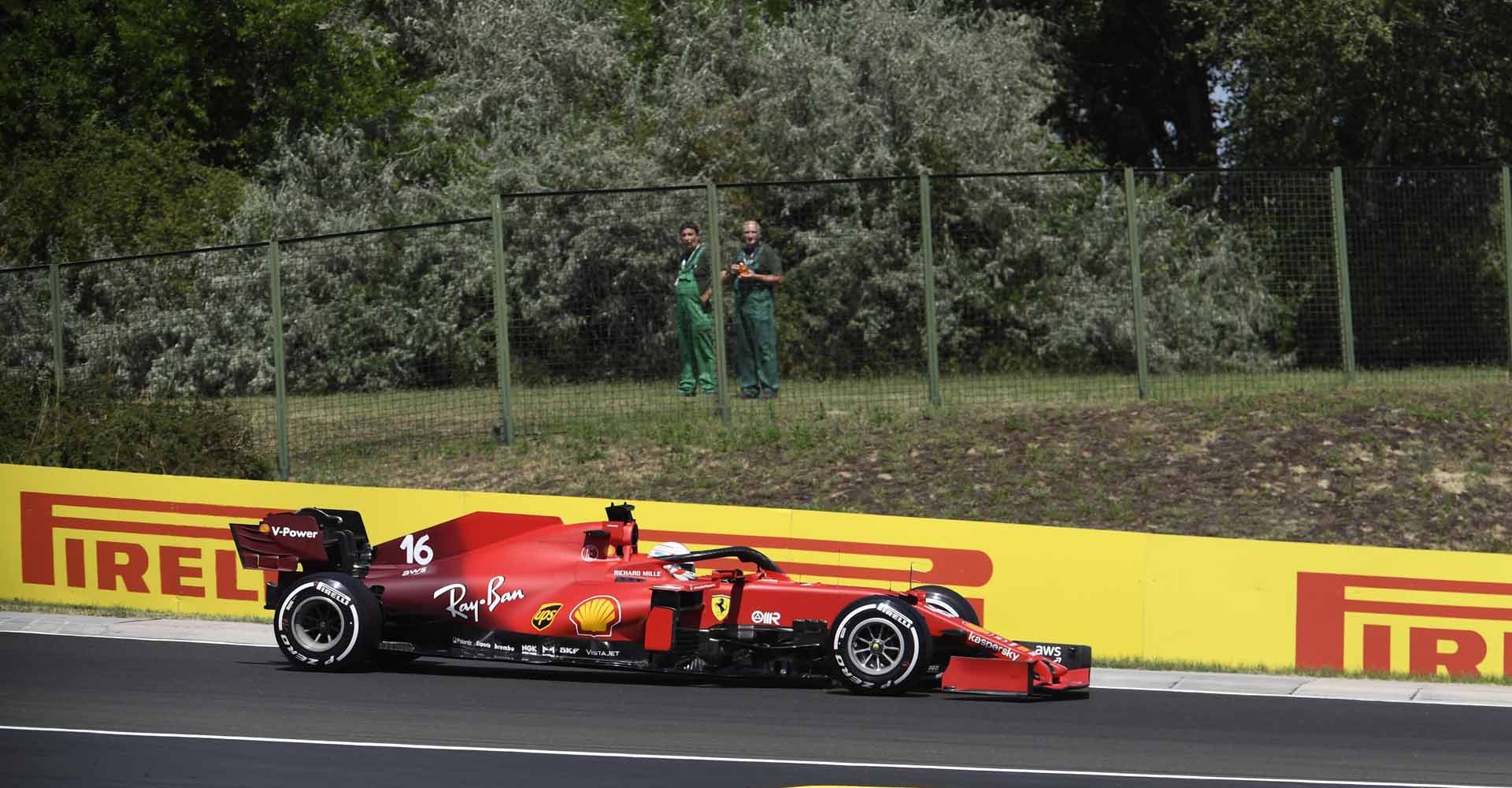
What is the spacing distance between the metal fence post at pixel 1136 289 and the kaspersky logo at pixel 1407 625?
19.9 ft

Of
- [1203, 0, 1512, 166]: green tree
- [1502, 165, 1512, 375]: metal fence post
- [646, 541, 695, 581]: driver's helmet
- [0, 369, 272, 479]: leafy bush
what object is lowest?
[646, 541, 695, 581]: driver's helmet

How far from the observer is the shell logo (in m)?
11.9

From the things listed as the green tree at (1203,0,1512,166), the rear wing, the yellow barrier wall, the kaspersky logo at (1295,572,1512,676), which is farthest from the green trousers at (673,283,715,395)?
the green tree at (1203,0,1512,166)

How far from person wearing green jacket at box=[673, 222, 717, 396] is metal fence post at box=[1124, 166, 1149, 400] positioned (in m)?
4.24

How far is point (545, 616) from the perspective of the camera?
Result: 12.0m

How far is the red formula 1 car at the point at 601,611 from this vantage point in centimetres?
1148

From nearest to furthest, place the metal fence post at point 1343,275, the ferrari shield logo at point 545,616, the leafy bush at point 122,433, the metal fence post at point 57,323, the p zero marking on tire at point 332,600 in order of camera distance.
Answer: the ferrari shield logo at point 545,616, the p zero marking on tire at point 332,600, the leafy bush at point 122,433, the metal fence post at point 1343,275, the metal fence post at point 57,323

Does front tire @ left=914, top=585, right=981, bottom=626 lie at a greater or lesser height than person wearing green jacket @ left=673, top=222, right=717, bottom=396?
lesser

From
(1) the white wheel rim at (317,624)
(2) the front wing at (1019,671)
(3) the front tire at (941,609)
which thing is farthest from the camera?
(1) the white wheel rim at (317,624)

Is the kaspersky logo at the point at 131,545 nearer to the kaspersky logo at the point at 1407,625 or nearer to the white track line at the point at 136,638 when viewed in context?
the white track line at the point at 136,638

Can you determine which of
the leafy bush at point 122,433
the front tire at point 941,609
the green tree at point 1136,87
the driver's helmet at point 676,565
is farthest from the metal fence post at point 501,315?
the green tree at point 1136,87

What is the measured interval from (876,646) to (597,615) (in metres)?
1.79

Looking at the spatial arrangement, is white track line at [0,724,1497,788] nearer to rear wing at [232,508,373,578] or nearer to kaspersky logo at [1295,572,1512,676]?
rear wing at [232,508,373,578]

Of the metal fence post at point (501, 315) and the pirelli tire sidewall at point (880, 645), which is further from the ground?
the metal fence post at point (501, 315)
